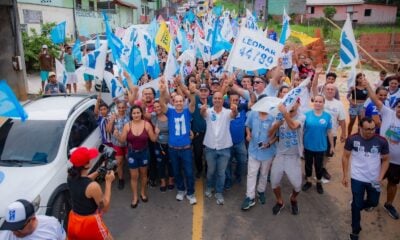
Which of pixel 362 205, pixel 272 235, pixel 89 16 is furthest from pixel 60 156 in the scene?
pixel 89 16

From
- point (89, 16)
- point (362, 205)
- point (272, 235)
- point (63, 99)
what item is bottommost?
point (272, 235)

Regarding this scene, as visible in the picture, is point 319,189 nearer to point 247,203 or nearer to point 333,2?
point 247,203

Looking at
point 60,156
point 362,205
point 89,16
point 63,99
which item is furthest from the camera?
point 89,16

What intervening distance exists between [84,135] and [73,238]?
105 inches

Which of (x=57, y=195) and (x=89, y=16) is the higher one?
(x=89, y=16)

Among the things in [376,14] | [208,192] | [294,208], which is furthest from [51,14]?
[376,14]

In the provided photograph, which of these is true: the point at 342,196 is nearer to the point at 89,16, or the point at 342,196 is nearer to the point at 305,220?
the point at 305,220

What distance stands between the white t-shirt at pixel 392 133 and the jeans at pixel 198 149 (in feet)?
9.77

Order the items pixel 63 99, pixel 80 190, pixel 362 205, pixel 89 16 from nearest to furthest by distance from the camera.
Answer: pixel 80 190
pixel 362 205
pixel 63 99
pixel 89 16

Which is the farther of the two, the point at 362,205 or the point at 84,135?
the point at 84,135

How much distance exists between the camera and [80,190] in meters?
3.64

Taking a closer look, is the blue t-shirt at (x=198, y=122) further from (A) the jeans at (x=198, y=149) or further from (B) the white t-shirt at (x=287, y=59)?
(B) the white t-shirt at (x=287, y=59)

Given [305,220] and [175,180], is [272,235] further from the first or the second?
[175,180]

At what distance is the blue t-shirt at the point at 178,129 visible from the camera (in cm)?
587
